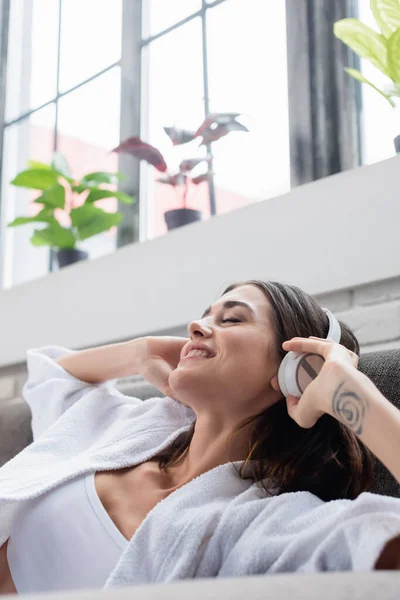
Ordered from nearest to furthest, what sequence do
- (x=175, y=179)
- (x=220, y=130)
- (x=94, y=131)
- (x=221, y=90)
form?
(x=220, y=130), (x=175, y=179), (x=221, y=90), (x=94, y=131)

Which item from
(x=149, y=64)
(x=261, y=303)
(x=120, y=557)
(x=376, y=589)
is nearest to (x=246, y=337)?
(x=261, y=303)

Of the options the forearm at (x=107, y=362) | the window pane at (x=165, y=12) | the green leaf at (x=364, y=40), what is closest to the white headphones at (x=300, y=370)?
the forearm at (x=107, y=362)

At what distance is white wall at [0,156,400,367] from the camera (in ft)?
5.42

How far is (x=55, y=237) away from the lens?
262 cm

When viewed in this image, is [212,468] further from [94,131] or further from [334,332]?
[94,131]

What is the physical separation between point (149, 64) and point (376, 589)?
106 inches

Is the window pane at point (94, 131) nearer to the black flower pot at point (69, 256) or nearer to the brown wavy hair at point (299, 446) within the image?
the black flower pot at point (69, 256)

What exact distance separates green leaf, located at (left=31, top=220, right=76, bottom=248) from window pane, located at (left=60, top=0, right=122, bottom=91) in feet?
2.79

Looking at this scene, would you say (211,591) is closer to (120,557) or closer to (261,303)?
(120,557)

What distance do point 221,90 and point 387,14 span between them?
0.94 metres

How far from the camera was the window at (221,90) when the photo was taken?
2.39m

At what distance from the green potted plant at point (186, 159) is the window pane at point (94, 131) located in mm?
529

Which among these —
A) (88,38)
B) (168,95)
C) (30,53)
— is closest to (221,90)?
(168,95)

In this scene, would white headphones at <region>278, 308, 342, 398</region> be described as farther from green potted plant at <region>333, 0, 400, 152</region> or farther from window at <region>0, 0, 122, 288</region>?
window at <region>0, 0, 122, 288</region>
